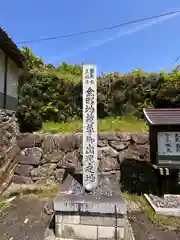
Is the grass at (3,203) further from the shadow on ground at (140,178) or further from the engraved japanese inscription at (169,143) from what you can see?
the engraved japanese inscription at (169,143)

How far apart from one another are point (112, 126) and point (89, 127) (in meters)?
4.59

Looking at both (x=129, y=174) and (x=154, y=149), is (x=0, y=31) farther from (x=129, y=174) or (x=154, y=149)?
(x=129, y=174)

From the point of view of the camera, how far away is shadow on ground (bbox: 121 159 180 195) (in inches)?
227

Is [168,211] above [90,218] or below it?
below

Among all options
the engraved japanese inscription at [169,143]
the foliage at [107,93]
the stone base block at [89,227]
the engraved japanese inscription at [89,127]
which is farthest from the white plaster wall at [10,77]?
the engraved japanese inscription at [169,143]

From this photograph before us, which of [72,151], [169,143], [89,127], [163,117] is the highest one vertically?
[163,117]

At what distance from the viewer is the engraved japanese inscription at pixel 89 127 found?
3.65 m

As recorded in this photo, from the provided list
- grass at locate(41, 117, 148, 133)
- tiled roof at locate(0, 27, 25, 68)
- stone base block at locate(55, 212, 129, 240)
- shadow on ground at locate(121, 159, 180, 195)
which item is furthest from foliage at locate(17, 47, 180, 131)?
stone base block at locate(55, 212, 129, 240)

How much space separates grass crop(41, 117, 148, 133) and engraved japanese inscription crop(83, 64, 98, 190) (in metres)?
4.04

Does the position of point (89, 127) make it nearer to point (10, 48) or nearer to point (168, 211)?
point (168, 211)

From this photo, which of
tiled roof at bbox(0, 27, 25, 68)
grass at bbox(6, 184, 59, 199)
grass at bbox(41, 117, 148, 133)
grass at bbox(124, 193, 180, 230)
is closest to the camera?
grass at bbox(124, 193, 180, 230)

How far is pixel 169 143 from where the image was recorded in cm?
480

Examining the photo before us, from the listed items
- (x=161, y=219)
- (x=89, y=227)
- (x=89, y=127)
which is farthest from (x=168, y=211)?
(x=89, y=127)

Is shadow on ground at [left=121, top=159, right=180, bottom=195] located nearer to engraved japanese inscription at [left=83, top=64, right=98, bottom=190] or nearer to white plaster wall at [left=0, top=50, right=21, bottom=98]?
engraved japanese inscription at [left=83, top=64, right=98, bottom=190]
